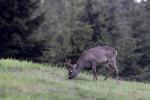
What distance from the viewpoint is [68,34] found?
101 feet

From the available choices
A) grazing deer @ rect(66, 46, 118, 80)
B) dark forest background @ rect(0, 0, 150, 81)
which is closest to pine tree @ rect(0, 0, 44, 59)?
dark forest background @ rect(0, 0, 150, 81)

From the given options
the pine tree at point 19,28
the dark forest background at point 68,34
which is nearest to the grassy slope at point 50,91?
the dark forest background at point 68,34

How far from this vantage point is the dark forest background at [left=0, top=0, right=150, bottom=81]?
101 ft

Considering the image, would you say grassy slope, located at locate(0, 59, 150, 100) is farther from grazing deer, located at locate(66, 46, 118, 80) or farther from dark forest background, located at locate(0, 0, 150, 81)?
dark forest background, located at locate(0, 0, 150, 81)

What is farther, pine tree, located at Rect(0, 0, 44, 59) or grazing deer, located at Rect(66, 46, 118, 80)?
pine tree, located at Rect(0, 0, 44, 59)

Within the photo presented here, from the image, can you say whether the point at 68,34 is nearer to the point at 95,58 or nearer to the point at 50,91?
the point at 95,58

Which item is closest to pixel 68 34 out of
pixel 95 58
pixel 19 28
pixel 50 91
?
pixel 19 28

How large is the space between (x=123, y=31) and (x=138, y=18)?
4.04 m

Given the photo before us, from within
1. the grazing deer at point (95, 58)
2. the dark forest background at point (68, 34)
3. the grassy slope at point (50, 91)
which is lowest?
the grassy slope at point (50, 91)

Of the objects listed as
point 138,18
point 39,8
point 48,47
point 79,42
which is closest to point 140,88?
point 79,42

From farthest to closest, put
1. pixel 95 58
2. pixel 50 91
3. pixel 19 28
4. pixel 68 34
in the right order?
pixel 19 28 → pixel 68 34 → pixel 95 58 → pixel 50 91

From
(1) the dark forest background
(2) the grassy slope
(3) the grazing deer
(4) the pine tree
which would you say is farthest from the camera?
(4) the pine tree

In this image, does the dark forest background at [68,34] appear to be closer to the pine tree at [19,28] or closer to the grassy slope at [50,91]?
the pine tree at [19,28]

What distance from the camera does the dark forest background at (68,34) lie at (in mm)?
30641
